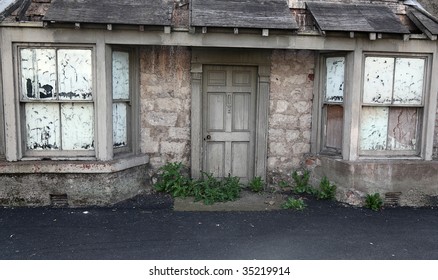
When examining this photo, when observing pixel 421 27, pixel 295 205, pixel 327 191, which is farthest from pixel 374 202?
pixel 421 27

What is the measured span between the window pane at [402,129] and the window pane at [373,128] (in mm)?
101

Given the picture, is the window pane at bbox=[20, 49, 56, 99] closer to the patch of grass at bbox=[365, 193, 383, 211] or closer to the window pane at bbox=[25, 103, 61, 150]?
the window pane at bbox=[25, 103, 61, 150]

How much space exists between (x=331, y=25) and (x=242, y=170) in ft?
8.98

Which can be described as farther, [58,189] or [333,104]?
[333,104]

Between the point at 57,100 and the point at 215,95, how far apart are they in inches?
96.4

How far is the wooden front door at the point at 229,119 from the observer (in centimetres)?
643

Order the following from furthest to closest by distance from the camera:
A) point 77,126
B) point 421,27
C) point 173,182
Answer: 1. point 173,182
2. point 421,27
3. point 77,126

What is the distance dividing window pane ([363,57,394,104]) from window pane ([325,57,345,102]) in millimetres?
364

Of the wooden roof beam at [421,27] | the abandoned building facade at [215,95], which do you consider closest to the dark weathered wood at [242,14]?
the abandoned building facade at [215,95]

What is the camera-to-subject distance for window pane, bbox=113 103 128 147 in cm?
593

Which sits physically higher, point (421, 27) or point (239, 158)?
point (421, 27)

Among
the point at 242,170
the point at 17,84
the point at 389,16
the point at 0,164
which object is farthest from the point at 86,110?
the point at 389,16

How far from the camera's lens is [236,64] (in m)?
6.31

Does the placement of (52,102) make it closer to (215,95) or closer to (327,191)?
(215,95)
